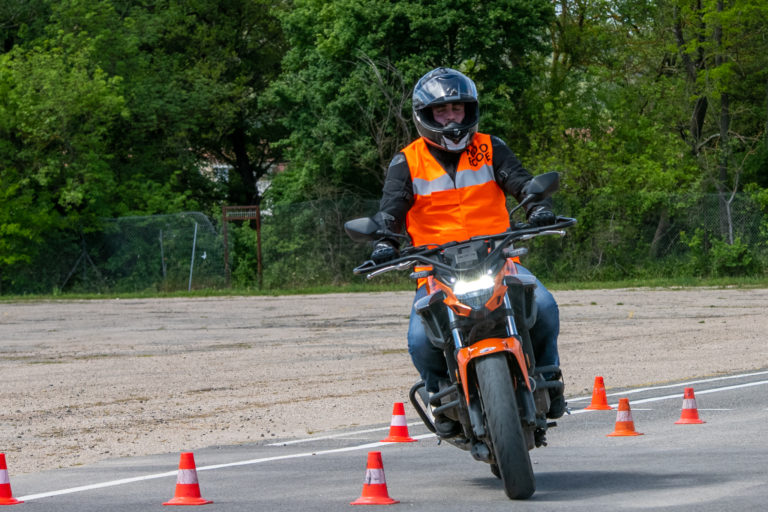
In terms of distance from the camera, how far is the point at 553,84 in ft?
154

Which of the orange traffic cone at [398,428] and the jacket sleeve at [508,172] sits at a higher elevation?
the jacket sleeve at [508,172]

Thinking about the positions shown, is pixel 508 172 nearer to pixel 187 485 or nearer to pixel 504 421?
pixel 504 421

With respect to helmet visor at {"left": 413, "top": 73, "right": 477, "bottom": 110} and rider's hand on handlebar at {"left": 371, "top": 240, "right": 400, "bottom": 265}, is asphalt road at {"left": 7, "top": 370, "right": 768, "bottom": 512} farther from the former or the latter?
helmet visor at {"left": 413, "top": 73, "right": 477, "bottom": 110}

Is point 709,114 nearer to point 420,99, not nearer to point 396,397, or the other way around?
point 396,397

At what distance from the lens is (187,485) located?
681 cm

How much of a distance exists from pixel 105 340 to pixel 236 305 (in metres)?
10.2

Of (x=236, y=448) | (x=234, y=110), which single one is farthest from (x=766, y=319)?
(x=234, y=110)

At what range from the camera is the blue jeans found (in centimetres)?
680

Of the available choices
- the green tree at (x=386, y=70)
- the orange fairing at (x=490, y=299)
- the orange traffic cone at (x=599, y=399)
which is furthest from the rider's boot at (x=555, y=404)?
the green tree at (x=386, y=70)

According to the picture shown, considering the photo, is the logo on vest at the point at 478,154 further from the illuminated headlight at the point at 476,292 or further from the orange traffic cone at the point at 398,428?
the orange traffic cone at the point at 398,428

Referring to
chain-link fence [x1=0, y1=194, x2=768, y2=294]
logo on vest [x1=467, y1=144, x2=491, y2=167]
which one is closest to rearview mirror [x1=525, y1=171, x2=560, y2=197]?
logo on vest [x1=467, y1=144, x2=491, y2=167]

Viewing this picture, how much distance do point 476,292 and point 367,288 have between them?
30.9 meters

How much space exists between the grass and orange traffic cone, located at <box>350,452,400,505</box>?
27.5m

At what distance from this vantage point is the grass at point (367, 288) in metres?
33.8
